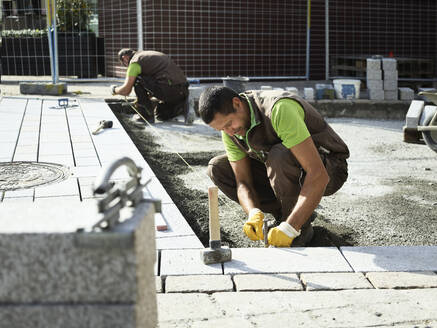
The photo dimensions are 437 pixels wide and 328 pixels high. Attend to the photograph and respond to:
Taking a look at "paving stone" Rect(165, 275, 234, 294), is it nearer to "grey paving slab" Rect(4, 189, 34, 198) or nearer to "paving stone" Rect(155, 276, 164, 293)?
"paving stone" Rect(155, 276, 164, 293)

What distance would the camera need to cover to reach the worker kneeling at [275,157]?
3.51 metres

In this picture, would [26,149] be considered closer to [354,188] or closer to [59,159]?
[59,159]

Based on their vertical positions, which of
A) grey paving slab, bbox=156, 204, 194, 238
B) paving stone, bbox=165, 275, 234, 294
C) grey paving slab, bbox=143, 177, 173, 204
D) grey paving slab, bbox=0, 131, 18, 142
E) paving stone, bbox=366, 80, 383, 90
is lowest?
paving stone, bbox=165, 275, 234, 294

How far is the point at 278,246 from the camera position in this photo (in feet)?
11.7

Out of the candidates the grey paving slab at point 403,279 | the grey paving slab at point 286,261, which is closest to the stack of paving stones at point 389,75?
the grey paving slab at point 286,261

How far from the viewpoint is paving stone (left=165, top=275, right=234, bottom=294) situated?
9.79 feet

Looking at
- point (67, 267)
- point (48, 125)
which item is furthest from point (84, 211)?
point (48, 125)

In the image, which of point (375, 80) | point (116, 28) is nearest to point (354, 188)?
Result: point (375, 80)

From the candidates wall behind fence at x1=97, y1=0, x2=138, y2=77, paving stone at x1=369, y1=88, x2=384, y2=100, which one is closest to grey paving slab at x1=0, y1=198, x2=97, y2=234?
paving stone at x1=369, y1=88, x2=384, y2=100

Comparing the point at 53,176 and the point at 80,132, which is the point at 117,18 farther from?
the point at 53,176

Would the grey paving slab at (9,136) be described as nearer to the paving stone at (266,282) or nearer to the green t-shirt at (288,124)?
the green t-shirt at (288,124)

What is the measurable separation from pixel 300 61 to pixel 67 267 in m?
11.6

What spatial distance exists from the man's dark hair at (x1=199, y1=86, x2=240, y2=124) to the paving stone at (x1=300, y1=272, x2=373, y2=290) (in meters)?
1.04

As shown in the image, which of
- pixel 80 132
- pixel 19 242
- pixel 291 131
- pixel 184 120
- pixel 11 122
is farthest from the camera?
pixel 184 120
